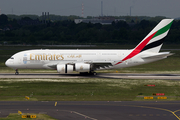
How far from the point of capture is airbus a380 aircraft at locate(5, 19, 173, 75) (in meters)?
51.3

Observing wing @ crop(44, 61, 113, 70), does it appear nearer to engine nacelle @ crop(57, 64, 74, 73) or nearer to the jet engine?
the jet engine

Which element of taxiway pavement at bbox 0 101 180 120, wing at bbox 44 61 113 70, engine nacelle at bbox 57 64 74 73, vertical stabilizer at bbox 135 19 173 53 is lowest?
taxiway pavement at bbox 0 101 180 120

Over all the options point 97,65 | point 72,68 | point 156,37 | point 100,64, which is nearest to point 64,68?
point 72,68

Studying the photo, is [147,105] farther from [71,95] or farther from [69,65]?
[69,65]

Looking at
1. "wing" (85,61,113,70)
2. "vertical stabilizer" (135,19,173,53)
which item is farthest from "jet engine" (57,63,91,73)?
"vertical stabilizer" (135,19,173,53)

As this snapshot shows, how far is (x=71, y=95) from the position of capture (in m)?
34.1

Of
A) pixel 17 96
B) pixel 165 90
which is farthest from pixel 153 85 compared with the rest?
pixel 17 96

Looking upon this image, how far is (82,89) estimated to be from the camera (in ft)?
124

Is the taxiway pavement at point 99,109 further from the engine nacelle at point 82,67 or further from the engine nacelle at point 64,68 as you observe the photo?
the engine nacelle at point 82,67

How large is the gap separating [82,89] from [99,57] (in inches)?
596

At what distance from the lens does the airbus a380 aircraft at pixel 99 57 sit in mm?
51312

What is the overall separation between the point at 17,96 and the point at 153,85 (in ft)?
68.3

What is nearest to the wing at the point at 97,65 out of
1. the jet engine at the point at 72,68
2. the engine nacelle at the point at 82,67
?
the jet engine at the point at 72,68

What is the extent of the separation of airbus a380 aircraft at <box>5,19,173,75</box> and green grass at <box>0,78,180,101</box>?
6.34 m
